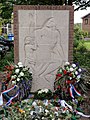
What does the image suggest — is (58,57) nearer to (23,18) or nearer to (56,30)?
(56,30)

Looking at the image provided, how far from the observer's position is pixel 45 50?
265 inches

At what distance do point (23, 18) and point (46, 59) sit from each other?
114 centimetres

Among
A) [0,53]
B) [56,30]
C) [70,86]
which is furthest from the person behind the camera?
[0,53]

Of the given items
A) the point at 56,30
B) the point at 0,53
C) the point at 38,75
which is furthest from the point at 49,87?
the point at 0,53

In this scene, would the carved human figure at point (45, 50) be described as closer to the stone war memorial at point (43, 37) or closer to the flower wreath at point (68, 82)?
the stone war memorial at point (43, 37)

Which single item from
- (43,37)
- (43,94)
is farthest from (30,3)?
(43,94)

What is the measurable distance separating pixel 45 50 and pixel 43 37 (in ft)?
1.05

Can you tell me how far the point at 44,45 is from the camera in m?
6.71

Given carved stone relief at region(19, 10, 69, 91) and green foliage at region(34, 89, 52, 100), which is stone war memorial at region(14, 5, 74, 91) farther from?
green foliage at region(34, 89, 52, 100)

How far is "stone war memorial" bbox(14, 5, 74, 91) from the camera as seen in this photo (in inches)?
260

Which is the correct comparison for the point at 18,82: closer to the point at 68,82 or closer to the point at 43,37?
the point at 68,82

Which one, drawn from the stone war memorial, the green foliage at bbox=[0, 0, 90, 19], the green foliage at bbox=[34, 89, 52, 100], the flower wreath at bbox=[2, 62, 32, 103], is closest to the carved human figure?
the stone war memorial

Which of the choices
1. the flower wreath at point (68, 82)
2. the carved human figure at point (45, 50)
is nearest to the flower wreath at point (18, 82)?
the carved human figure at point (45, 50)

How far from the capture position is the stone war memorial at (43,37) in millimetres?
6602
